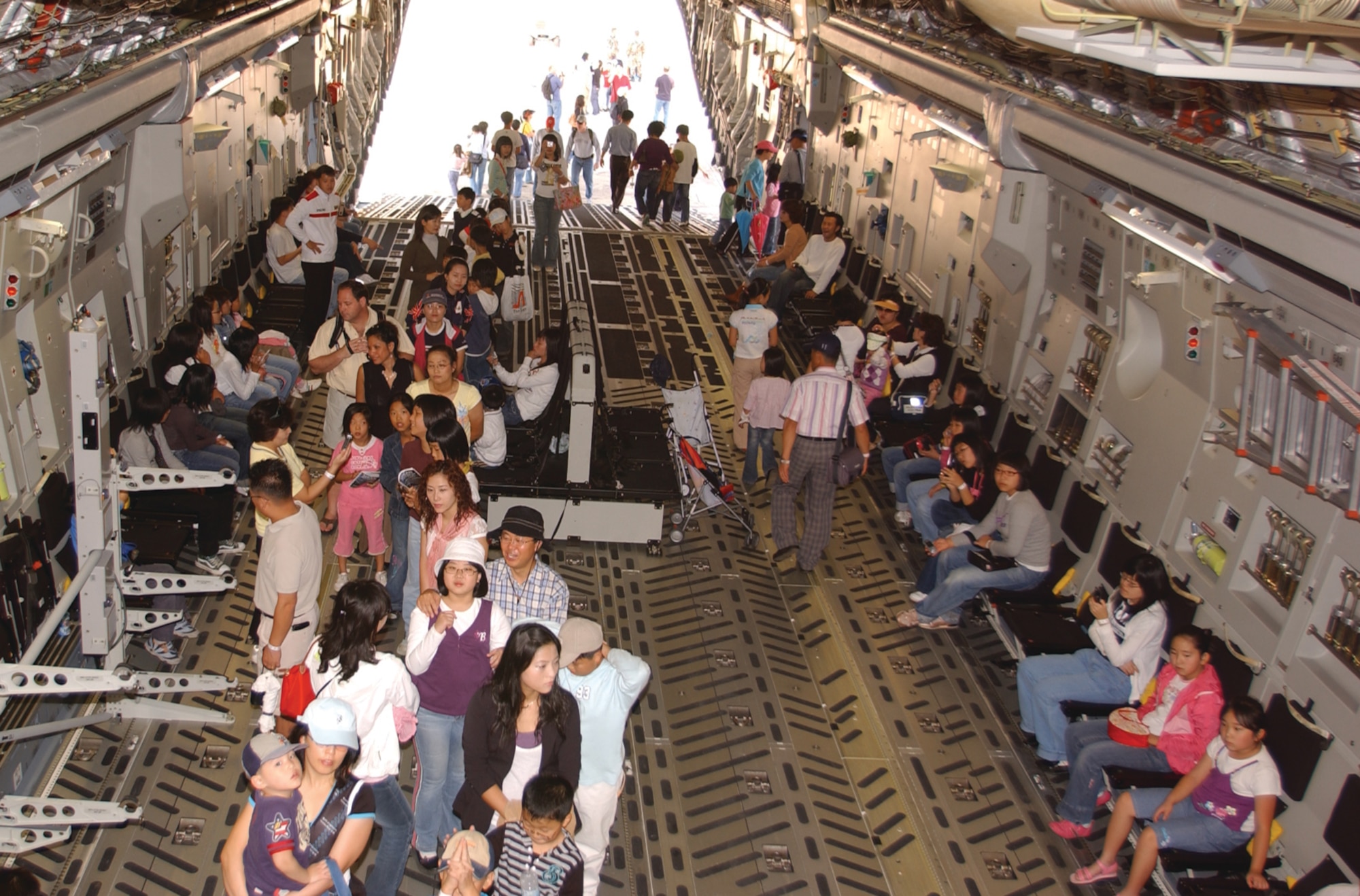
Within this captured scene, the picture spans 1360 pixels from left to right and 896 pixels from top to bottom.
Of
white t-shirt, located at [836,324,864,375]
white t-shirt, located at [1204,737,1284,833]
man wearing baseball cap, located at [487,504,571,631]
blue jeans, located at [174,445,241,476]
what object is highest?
man wearing baseball cap, located at [487,504,571,631]

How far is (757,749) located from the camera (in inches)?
260

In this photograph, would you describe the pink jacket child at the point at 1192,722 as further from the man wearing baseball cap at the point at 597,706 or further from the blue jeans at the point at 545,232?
the blue jeans at the point at 545,232

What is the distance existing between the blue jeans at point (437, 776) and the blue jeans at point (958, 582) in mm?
3606

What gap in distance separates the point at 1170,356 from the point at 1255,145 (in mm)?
1633

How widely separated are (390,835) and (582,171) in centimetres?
1497

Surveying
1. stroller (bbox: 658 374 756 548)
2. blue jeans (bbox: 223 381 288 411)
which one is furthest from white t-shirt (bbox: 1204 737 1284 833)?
blue jeans (bbox: 223 381 288 411)

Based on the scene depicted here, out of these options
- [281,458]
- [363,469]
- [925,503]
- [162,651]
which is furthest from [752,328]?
[162,651]

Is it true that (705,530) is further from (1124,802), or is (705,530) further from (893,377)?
(1124,802)

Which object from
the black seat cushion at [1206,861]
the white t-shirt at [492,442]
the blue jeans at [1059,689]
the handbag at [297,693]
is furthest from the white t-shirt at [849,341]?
the handbag at [297,693]

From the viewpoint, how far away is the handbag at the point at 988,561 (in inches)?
293

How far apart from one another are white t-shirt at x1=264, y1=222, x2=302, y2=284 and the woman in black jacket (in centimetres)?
838

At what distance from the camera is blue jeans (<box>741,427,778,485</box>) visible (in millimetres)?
9258

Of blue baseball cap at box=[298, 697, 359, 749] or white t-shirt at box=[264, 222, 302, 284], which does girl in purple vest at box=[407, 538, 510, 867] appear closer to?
blue baseball cap at box=[298, 697, 359, 749]

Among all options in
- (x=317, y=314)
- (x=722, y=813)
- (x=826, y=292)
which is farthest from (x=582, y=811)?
(x=826, y=292)
